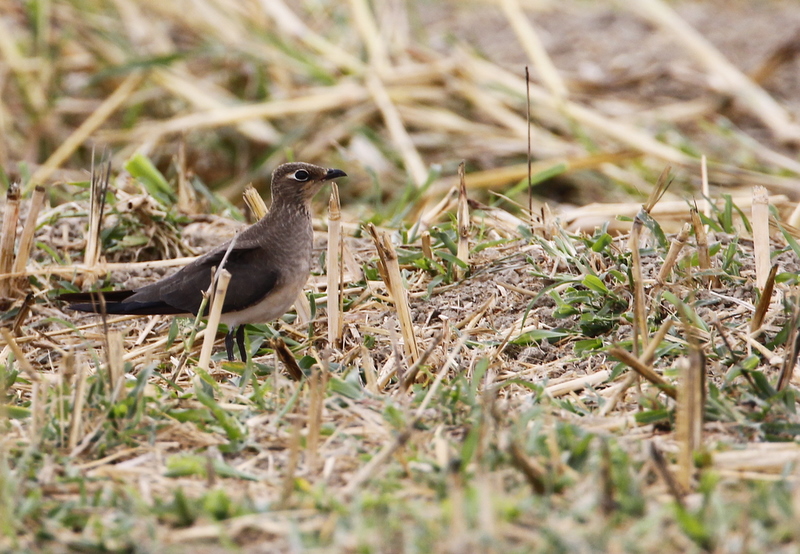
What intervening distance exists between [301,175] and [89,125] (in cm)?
353

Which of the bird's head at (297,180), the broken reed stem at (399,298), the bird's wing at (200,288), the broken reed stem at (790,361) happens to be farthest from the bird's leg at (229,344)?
the broken reed stem at (790,361)

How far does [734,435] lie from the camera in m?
2.98

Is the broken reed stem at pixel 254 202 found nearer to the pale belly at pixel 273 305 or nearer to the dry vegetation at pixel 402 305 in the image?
the dry vegetation at pixel 402 305

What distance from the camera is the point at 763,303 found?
3477mm

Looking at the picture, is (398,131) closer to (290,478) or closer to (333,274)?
(333,274)

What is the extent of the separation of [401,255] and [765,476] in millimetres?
2234

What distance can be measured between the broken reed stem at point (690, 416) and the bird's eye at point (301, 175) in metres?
2.15

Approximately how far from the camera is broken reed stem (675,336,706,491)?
2.64 meters

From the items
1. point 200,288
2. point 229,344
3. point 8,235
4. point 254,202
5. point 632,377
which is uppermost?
point 254,202

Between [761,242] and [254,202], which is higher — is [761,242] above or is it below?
below

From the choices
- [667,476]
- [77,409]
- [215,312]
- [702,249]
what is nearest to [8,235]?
[215,312]

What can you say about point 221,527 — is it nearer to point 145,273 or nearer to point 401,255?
point 401,255

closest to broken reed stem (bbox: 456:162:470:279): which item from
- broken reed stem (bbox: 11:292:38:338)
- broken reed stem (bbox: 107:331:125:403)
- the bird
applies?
the bird

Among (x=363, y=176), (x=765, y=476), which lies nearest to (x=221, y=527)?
(x=765, y=476)
